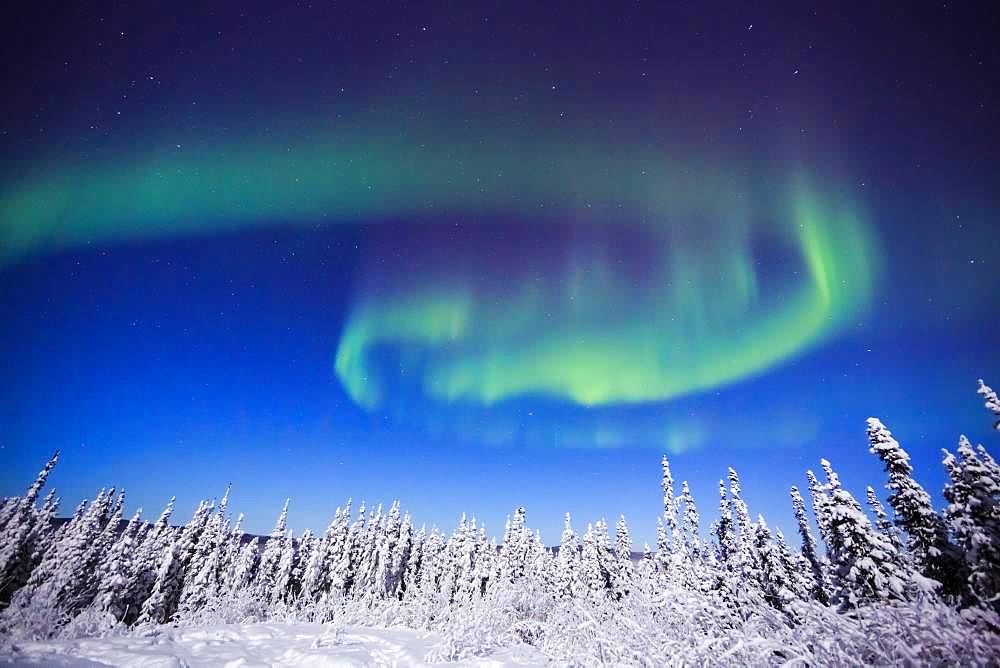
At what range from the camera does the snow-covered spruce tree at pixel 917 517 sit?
19562 millimetres

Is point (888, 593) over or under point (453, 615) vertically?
over

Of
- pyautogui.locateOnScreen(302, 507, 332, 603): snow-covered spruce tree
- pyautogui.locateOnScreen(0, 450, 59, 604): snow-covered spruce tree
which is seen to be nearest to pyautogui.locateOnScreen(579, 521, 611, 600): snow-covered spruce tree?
pyautogui.locateOnScreen(302, 507, 332, 603): snow-covered spruce tree

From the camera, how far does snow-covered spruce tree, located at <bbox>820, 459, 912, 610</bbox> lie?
19422mm

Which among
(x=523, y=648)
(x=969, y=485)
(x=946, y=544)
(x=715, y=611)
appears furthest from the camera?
(x=946, y=544)

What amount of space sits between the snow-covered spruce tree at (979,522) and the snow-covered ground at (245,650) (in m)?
16.8

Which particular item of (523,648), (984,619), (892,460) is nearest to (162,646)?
(523,648)

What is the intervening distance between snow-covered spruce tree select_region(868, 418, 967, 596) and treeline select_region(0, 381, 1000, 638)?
7 cm

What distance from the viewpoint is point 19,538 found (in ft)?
130

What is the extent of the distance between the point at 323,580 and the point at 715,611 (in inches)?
2841

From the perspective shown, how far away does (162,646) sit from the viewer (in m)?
7.52

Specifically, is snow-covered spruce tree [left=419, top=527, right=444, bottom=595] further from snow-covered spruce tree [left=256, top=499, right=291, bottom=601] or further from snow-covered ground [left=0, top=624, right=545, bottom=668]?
snow-covered ground [left=0, top=624, right=545, bottom=668]

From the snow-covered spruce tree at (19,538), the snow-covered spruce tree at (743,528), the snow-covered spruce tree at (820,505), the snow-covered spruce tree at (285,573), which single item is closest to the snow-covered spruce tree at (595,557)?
the snow-covered spruce tree at (743,528)

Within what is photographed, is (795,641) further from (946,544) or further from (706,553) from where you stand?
(706,553)

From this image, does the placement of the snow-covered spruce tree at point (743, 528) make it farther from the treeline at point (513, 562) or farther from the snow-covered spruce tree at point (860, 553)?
the snow-covered spruce tree at point (860, 553)
